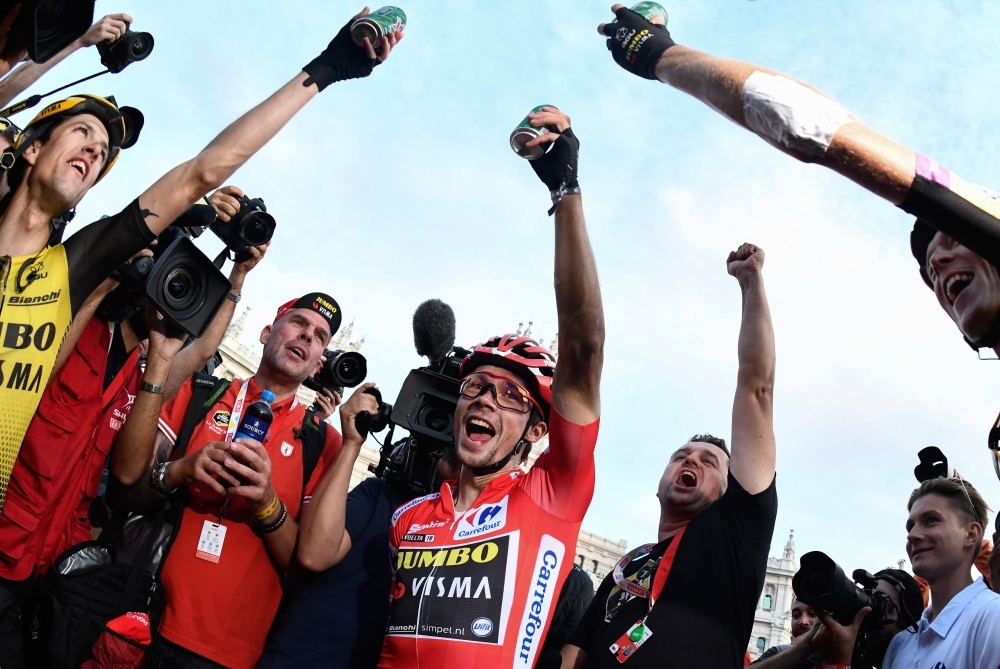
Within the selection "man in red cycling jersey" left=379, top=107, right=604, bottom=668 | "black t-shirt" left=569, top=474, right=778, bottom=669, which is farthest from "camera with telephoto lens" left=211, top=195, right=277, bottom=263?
"black t-shirt" left=569, top=474, right=778, bottom=669

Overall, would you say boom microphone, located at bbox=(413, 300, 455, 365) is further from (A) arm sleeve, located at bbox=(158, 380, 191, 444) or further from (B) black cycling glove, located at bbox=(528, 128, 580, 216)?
(B) black cycling glove, located at bbox=(528, 128, 580, 216)

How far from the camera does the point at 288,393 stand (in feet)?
14.4

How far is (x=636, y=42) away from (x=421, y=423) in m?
2.27

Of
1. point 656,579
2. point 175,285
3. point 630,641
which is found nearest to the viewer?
point 630,641

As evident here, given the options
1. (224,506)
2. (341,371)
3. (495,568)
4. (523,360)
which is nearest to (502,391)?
(523,360)

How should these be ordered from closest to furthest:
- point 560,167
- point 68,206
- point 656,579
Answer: point 560,167 → point 656,579 → point 68,206

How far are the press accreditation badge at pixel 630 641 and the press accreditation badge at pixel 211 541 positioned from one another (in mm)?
1912

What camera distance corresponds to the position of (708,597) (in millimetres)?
3072

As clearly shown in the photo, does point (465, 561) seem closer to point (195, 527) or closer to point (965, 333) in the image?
point (195, 527)

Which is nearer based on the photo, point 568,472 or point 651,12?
point 651,12

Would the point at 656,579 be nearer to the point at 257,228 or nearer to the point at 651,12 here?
the point at 651,12

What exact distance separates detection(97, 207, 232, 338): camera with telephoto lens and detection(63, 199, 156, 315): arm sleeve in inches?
11.6

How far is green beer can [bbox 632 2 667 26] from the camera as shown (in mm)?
2738

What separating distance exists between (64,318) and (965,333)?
3396 millimetres
